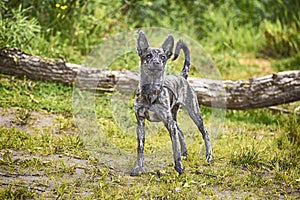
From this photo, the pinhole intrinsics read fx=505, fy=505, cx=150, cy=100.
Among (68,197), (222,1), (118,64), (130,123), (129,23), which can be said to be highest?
(222,1)

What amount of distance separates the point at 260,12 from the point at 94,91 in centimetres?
668

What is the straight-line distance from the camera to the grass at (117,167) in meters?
4.76

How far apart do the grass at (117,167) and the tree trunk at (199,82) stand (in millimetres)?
364

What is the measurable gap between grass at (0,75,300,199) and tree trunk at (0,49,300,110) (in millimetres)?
364

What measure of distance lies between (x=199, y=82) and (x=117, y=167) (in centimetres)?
299

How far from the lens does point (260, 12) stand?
13.1m

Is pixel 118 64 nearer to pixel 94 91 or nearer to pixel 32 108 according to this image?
pixel 94 91

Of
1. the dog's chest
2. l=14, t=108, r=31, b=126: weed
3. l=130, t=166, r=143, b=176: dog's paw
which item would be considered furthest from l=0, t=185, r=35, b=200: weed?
l=14, t=108, r=31, b=126: weed

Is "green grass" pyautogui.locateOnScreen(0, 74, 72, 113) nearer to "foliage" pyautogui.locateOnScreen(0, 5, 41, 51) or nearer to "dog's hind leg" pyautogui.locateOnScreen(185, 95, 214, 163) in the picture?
"foliage" pyautogui.locateOnScreen(0, 5, 41, 51)

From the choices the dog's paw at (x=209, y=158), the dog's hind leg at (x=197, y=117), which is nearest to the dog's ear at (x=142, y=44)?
the dog's hind leg at (x=197, y=117)

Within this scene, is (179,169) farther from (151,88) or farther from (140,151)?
(151,88)

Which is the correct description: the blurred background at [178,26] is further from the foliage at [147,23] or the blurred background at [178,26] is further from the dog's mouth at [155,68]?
the dog's mouth at [155,68]

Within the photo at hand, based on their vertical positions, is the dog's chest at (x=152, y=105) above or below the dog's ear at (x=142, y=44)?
below

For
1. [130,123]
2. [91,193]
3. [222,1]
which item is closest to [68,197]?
[91,193]
